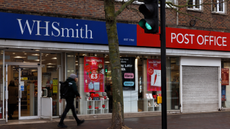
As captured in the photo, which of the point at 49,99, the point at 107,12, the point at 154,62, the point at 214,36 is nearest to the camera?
the point at 107,12

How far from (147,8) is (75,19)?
6.53 m

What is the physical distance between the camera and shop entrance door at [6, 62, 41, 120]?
35.9 ft

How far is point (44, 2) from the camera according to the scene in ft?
35.6

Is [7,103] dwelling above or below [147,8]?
below

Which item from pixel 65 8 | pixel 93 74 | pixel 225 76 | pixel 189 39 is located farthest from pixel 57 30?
pixel 225 76

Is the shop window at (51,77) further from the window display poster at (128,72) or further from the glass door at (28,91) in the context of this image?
the window display poster at (128,72)

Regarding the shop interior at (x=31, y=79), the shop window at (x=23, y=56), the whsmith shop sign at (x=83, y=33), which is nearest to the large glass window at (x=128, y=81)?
the shop interior at (x=31, y=79)

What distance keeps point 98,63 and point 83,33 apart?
163cm

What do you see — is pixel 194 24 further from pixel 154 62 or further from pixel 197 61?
pixel 154 62

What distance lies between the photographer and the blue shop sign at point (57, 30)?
32.7 feet

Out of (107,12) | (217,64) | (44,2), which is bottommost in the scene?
(217,64)

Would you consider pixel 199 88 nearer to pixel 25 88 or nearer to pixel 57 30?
pixel 57 30

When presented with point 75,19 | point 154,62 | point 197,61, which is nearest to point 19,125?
point 75,19

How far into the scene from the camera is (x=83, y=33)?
37.1ft
